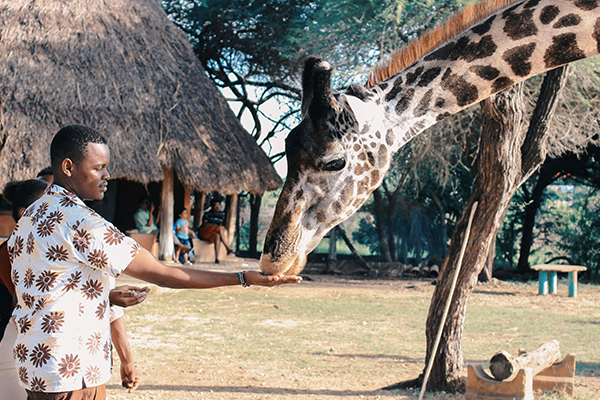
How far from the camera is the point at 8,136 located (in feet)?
31.5

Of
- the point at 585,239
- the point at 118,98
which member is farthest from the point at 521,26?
the point at 585,239

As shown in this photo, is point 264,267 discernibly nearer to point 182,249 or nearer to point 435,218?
point 182,249

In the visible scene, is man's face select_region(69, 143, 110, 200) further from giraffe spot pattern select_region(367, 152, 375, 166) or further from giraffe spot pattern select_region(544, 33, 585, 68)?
giraffe spot pattern select_region(544, 33, 585, 68)

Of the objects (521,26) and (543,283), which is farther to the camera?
(543,283)

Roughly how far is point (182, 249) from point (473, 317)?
238 inches

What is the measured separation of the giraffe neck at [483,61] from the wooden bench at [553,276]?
958 cm

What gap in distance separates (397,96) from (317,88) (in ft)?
1.56

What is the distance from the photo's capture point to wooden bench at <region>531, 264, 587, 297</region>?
11.1 m

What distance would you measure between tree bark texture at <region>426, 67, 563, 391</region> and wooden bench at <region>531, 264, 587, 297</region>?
7252 millimetres

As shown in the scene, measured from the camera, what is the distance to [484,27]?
2525 mm

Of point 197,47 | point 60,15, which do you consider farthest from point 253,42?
point 60,15

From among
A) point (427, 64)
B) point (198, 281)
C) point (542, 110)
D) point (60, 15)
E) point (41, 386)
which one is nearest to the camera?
point (41, 386)

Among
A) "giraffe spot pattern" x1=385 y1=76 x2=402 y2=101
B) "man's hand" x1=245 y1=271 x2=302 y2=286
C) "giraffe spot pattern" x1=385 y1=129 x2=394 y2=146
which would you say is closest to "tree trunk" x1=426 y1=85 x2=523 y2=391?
"giraffe spot pattern" x1=385 y1=76 x2=402 y2=101

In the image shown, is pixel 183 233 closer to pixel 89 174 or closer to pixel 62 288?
pixel 89 174
